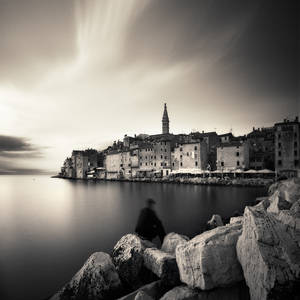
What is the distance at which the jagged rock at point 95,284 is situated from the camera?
4703 millimetres

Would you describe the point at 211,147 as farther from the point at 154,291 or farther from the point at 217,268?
the point at 217,268

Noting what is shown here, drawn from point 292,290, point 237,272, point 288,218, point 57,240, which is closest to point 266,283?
point 292,290

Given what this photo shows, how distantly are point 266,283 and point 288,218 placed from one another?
266 centimetres

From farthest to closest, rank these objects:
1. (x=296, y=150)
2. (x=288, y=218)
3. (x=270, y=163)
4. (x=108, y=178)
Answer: (x=108, y=178)
(x=270, y=163)
(x=296, y=150)
(x=288, y=218)

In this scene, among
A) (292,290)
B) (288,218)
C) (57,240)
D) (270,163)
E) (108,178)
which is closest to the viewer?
(292,290)

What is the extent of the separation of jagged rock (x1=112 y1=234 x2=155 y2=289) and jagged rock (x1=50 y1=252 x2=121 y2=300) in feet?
1.41

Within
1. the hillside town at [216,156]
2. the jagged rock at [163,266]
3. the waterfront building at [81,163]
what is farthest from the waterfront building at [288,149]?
the waterfront building at [81,163]

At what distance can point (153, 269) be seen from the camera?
4.98 metres

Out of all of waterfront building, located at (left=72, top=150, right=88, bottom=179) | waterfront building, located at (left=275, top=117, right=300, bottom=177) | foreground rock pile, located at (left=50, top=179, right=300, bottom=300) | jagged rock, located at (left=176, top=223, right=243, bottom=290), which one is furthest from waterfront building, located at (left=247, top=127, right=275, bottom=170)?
waterfront building, located at (left=72, top=150, right=88, bottom=179)

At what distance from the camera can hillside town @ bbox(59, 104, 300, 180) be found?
42.7 metres

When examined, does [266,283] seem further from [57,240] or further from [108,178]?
[108,178]

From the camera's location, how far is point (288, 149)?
42.5 meters

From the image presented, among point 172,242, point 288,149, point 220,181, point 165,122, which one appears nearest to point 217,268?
point 172,242

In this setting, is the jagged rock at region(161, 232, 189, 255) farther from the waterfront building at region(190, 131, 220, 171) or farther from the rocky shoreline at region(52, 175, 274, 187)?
the waterfront building at region(190, 131, 220, 171)
